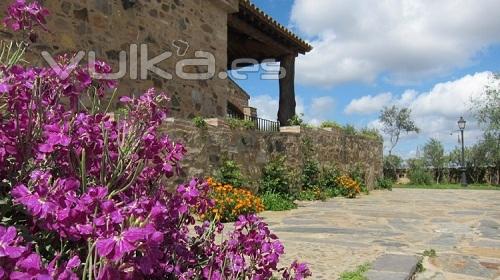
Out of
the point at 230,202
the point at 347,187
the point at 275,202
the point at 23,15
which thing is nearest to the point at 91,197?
the point at 23,15

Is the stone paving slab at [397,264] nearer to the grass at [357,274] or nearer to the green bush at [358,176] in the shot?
the grass at [357,274]

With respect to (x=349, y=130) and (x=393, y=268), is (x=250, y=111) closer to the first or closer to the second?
(x=349, y=130)

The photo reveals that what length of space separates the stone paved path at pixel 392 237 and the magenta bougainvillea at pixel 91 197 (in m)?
1.53

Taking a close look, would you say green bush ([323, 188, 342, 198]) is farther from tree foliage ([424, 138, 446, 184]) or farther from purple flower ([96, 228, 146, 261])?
tree foliage ([424, 138, 446, 184])

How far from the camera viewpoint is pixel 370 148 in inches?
568

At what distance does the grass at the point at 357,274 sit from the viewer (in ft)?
9.84

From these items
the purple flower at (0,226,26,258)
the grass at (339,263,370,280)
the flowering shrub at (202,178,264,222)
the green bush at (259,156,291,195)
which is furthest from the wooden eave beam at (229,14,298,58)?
the purple flower at (0,226,26,258)

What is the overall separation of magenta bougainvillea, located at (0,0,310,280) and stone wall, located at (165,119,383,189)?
3295mm

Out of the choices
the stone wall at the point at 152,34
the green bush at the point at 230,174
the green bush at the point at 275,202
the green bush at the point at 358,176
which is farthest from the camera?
the green bush at the point at 358,176

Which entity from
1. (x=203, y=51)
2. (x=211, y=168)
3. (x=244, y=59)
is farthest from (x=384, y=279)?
(x=244, y=59)

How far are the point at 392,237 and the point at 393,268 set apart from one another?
6.23 feet

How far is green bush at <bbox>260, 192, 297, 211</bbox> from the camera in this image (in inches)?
306

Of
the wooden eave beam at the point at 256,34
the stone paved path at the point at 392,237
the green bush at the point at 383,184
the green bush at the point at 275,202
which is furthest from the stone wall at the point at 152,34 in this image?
the green bush at the point at 383,184

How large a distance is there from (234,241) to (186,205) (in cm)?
26
